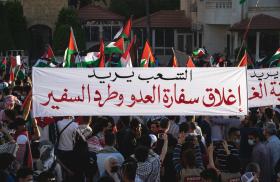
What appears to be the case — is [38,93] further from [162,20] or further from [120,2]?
[120,2]

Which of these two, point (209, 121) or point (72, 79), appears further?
point (209, 121)

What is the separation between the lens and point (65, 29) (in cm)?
4166

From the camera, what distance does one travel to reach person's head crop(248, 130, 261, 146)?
999 centimetres

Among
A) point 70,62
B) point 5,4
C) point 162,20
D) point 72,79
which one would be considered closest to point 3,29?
point 5,4

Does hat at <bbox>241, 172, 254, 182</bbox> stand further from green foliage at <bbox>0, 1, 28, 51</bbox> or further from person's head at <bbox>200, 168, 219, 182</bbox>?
green foliage at <bbox>0, 1, 28, 51</bbox>

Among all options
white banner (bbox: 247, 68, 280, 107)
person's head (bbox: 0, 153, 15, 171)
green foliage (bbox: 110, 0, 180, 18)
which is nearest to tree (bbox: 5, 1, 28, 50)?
green foliage (bbox: 110, 0, 180, 18)

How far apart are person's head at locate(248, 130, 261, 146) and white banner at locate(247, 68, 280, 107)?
1.56 meters

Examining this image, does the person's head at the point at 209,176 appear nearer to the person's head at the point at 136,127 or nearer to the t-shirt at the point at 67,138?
the person's head at the point at 136,127

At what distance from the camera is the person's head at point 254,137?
999 cm

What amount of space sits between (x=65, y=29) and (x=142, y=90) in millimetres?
32010

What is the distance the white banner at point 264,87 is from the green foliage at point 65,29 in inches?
Answer: 1180

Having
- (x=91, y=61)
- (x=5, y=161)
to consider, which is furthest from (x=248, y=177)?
(x=91, y=61)

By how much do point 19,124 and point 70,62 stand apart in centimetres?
373

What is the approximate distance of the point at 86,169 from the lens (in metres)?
9.53
